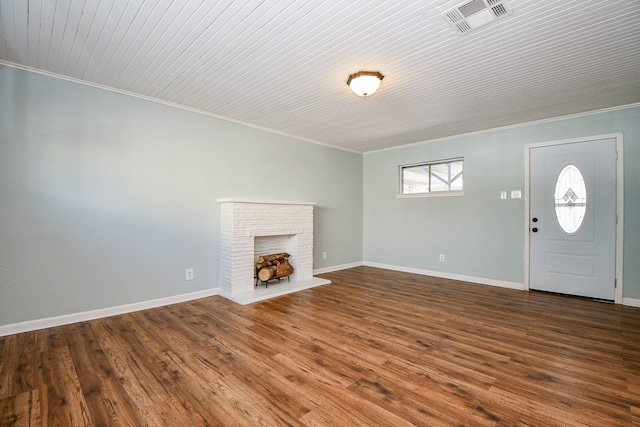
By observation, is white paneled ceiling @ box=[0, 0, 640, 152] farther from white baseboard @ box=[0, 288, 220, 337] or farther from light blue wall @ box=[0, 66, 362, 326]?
white baseboard @ box=[0, 288, 220, 337]

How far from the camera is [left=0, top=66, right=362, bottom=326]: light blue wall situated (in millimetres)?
2688

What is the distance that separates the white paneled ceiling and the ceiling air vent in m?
0.06

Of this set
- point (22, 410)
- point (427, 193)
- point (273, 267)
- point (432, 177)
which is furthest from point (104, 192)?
point (432, 177)

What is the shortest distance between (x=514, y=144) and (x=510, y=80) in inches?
70.6

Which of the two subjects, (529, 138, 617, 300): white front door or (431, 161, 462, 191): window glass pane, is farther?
(431, 161, 462, 191): window glass pane

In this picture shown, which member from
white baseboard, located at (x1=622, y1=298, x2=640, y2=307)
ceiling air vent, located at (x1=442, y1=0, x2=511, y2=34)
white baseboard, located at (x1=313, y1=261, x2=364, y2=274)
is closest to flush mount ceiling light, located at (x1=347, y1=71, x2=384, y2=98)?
ceiling air vent, located at (x1=442, y1=0, x2=511, y2=34)

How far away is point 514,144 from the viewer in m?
4.36

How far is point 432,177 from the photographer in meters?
5.35

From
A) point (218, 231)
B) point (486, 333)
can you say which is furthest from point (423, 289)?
point (218, 231)

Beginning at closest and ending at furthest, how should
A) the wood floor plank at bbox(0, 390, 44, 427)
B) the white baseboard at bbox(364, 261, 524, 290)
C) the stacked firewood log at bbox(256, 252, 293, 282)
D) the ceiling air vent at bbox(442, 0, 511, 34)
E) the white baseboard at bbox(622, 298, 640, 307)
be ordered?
the wood floor plank at bbox(0, 390, 44, 427) → the ceiling air vent at bbox(442, 0, 511, 34) → the white baseboard at bbox(622, 298, 640, 307) → the stacked firewood log at bbox(256, 252, 293, 282) → the white baseboard at bbox(364, 261, 524, 290)

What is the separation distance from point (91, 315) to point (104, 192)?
130cm

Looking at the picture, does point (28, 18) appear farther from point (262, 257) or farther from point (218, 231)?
point (262, 257)

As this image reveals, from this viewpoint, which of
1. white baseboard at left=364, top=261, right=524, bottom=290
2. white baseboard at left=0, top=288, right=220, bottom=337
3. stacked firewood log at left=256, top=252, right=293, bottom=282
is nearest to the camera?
white baseboard at left=0, top=288, right=220, bottom=337

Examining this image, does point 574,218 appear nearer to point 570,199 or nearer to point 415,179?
point 570,199
